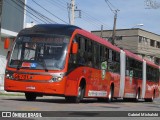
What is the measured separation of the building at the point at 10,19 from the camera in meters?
35.7

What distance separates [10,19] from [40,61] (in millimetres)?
19912

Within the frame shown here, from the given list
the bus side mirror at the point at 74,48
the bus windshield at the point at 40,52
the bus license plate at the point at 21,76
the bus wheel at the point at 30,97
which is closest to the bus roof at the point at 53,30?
the bus windshield at the point at 40,52

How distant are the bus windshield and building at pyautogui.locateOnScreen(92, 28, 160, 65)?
66952mm

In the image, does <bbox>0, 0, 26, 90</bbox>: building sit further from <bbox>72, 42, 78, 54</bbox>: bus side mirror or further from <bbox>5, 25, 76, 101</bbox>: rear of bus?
<bbox>72, 42, 78, 54</bbox>: bus side mirror

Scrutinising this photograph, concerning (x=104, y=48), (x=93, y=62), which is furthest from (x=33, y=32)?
(x=104, y=48)

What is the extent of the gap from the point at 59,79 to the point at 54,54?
1052mm

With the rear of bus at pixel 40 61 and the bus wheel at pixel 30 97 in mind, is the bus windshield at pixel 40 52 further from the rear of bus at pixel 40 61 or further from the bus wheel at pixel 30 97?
the bus wheel at pixel 30 97

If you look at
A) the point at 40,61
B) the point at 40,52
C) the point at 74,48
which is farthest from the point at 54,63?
the point at 74,48

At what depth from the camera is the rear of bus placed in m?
17.4

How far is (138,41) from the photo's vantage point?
86562 mm

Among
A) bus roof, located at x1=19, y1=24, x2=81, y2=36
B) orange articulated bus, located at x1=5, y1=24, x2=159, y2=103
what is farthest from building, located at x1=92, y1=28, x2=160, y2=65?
bus roof, located at x1=19, y1=24, x2=81, y2=36

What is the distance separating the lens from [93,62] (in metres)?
20.8

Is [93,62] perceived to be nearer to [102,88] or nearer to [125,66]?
[102,88]

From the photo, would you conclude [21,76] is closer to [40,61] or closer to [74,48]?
[40,61]
